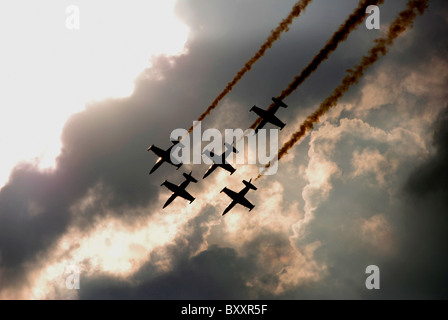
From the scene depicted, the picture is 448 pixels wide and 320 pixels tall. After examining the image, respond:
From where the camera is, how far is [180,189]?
62000mm

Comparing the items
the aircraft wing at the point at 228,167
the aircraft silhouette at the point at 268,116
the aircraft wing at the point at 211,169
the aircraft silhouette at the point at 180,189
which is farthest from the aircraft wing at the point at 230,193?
the aircraft silhouette at the point at 268,116

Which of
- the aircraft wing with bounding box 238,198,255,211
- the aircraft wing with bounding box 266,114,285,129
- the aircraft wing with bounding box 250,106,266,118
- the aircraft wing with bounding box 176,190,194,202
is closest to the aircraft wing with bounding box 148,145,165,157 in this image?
the aircraft wing with bounding box 176,190,194,202

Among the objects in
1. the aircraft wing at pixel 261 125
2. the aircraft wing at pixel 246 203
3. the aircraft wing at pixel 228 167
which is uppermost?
the aircraft wing at pixel 261 125

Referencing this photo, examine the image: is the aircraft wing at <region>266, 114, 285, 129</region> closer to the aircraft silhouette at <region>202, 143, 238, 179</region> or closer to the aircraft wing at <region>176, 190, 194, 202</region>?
the aircraft silhouette at <region>202, 143, 238, 179</region>

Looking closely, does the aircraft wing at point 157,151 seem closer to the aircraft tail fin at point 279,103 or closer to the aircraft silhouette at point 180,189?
the aircraft silhouette at point 180,189

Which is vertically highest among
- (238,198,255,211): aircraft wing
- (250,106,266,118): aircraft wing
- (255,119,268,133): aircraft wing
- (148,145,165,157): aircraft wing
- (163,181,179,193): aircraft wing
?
(250,106,266,118): aircraft wing

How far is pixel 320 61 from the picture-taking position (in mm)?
33719

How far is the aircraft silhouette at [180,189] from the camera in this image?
59562mm

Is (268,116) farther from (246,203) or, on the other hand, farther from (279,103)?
(246,203)

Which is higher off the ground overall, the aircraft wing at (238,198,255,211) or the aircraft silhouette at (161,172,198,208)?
the aircraft silhouette at (161,172,198,208)

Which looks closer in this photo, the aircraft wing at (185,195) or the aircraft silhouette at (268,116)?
the aircraft silhouette at (268,116)

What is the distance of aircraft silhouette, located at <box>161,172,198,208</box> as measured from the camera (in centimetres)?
5956
